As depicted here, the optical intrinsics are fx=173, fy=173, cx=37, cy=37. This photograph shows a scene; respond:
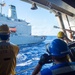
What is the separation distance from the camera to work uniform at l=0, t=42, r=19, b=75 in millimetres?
2184

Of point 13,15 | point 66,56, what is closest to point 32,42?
point 13,15

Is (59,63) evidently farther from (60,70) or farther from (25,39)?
(25,39)

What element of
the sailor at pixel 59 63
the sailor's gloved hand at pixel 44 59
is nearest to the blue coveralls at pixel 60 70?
the sailor at pixel 59 63

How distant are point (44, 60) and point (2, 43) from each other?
0.64m

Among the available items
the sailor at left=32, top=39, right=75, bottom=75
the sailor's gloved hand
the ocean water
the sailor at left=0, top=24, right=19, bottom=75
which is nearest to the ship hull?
the ocean water

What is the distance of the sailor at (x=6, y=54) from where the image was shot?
7.17ft

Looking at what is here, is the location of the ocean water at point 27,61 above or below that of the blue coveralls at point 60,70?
below

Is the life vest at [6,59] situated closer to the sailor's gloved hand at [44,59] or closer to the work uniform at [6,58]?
the work uniform at [6,58]

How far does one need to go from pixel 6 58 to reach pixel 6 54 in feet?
0.17

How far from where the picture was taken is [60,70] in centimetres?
142

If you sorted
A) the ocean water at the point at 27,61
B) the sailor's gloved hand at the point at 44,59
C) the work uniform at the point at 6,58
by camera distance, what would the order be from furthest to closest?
the ocean water at the point at 27,61
the work uniform at the point at 6,58
the sailor's gloved hand at the point at 44,59

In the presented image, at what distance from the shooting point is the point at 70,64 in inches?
58.4

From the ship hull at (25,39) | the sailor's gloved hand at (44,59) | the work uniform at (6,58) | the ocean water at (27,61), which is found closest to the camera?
the sailor's gloved hand at (44,59)

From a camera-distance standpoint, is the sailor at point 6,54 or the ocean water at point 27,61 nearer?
the sailor at point 6,54
